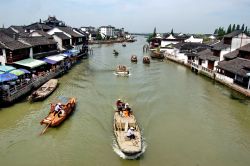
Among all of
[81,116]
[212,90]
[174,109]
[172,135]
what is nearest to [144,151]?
[172,135]

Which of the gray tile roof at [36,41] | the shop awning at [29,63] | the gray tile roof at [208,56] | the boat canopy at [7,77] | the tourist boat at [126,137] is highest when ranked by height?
the gray tile roof at [36,41]

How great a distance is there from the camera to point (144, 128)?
68.7ft

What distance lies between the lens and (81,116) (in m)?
23.2

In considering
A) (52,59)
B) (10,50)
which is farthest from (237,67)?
(10,50)

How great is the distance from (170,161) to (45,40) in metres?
33.3

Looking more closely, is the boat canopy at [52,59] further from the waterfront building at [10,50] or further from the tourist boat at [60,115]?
the tourist boat at [60,115]

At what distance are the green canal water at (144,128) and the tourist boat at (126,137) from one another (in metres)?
0.92

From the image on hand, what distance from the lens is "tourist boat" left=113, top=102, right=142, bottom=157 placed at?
15656 millimetres

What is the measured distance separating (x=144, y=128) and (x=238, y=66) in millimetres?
20986

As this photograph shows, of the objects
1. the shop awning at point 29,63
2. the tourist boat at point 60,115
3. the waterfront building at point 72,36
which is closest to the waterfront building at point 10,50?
→ the shop awning at point 29,63

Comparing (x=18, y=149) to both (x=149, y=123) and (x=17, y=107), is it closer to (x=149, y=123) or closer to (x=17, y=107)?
(x=17, y=107)

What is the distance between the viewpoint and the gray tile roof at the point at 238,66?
106 ft

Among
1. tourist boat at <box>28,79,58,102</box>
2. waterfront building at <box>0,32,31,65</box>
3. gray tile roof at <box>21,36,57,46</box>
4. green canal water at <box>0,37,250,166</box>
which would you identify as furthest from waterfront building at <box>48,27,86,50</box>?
tourist boat at <box>28,79,58,102</box>

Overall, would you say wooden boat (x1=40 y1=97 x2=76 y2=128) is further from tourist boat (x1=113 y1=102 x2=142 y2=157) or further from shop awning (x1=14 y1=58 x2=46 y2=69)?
shop awning (x1=14 y1=58 x2=46 y2=69)
